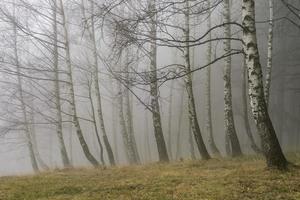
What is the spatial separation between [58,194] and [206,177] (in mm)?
3472

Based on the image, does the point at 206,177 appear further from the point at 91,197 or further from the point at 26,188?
the point at 26,188

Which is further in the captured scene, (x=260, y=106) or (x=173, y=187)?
(x=260, y=106)

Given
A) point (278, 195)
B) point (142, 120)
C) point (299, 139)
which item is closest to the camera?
point (278, 195)

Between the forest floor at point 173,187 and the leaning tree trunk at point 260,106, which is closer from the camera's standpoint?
the forest floor at point 173,187

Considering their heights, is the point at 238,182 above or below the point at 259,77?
below

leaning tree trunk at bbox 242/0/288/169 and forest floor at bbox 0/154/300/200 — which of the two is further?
leaning tree trunk at bbox 242/0/288/169

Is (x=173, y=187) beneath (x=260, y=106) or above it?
beneath

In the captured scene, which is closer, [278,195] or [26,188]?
[278,195]

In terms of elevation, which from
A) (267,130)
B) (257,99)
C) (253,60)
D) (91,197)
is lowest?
(91,197)

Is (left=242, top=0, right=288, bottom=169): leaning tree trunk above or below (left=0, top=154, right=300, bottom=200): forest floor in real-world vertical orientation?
above

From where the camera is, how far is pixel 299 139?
32812mm

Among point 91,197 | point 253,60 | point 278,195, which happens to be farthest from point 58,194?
point 253,60

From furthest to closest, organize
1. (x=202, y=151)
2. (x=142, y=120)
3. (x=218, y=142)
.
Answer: (x=142, y=120) < (x=218, y=142) < (x=202, y=151)

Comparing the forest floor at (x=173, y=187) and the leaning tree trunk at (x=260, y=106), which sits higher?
the leaning tree trunk at (x=260, y=106)
